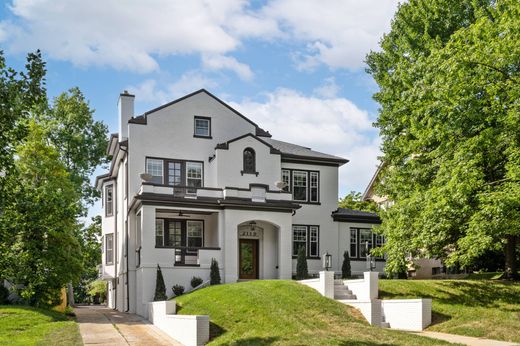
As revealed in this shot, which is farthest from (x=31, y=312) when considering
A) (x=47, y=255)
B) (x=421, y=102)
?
(x=421, y=102)

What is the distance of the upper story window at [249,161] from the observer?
3130 centimetres

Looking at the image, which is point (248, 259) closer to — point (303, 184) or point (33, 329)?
point (303, 184)

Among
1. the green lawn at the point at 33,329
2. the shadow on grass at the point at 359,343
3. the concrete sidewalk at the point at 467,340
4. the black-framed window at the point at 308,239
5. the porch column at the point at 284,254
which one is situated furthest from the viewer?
the black-framed window at the point at 308,239

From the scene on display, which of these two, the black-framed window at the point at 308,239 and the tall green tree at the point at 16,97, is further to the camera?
the black-framed window at the point at 308,239

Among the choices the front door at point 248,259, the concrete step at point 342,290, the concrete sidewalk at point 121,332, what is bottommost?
the concrete sidewalk at point 121,332

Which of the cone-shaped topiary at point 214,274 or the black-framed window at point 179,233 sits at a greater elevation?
the black-framed window at point 179,233

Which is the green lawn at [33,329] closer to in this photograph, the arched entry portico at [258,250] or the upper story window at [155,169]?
the upper story window at [155,169]

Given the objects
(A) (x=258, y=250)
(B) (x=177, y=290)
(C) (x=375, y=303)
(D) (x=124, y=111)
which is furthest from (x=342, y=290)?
(D) (x=124, y=111)

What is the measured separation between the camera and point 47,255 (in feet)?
86.5

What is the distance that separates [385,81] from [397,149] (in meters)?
3.16

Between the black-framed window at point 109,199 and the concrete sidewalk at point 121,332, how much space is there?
11.3 metres

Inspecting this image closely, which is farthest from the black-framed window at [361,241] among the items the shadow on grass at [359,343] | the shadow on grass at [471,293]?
the shadow on grass at [359,343]

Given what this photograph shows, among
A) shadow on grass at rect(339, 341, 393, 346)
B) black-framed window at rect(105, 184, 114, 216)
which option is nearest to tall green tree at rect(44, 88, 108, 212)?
black-framed window at rect(105, 184, 114, 216)

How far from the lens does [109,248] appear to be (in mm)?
36688
